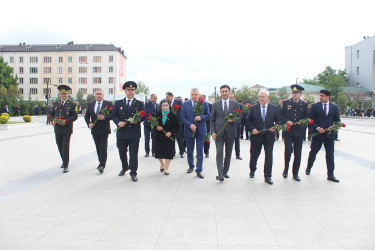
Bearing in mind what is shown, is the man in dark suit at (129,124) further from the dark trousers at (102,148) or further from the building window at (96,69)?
the building window at (96,69)

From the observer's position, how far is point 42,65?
84.2m

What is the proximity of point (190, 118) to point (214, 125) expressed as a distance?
2.79 feet

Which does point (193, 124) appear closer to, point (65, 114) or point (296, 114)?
point (296, 114)

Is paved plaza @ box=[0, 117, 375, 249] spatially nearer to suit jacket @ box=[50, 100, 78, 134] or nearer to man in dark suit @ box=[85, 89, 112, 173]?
man in dark suit @ box=[85, 89, 112, 173]

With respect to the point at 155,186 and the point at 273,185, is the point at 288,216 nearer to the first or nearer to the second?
the point at 273,185

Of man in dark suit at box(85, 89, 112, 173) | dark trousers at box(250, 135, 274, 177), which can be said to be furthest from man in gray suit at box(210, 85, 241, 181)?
man in dark suit at box(85, 89, 112, 173)

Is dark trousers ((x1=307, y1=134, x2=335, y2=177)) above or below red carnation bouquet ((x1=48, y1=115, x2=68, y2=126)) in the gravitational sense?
below

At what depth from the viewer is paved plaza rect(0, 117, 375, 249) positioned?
3.51 meters

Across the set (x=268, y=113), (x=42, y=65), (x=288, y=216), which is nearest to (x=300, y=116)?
(x=268, y=113)

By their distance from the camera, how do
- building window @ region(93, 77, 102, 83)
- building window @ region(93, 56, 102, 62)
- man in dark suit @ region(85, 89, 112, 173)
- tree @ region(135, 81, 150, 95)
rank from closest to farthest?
man in dark suit @ region(85, 89, 112, 173)
building window @ region(93, 56, 102, 62)
building window @ region(93, 77, 102, 83)
tree @ region(135, 81, 150, 95)

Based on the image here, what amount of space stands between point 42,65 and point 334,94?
76.3 metres

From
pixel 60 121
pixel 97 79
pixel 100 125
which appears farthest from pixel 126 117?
pixel 97 79

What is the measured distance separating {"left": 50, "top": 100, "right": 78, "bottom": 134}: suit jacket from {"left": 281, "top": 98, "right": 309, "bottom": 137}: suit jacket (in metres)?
5.12

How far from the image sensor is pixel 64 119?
7426 mm
